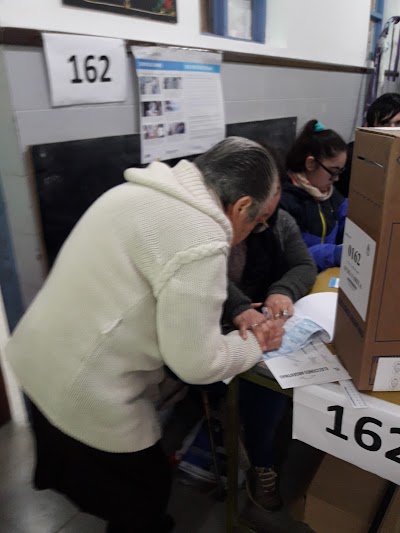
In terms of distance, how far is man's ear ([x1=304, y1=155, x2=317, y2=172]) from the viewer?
1750 mm

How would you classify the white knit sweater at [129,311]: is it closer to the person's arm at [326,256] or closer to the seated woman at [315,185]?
the person's arm at [326,256]

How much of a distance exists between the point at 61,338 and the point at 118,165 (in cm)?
86

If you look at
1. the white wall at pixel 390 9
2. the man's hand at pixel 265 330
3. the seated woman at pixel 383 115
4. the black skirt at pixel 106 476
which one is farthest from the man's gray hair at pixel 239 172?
the white wall at pixel 390 9

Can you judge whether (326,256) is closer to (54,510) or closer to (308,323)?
(308,323)

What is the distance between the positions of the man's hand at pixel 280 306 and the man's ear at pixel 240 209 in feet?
1.09

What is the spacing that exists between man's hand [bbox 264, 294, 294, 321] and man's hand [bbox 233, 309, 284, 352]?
0.04 metres

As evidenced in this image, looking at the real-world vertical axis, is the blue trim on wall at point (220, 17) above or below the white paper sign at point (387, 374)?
above

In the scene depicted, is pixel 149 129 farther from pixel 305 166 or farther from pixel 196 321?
pixel 196 321

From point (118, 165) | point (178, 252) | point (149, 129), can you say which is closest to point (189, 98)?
point (149, 129)

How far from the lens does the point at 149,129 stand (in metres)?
1.62

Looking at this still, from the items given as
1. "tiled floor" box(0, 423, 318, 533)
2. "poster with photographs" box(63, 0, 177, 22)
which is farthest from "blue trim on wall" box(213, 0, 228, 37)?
"tiled floor" box(0, 423, 318, 533)

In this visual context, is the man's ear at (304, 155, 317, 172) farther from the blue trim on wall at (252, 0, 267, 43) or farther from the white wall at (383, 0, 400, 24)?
the white wall at (383, 0, 400, 24)

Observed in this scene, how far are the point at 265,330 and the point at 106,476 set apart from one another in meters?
0.49

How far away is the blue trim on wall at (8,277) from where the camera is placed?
51.7 inches
